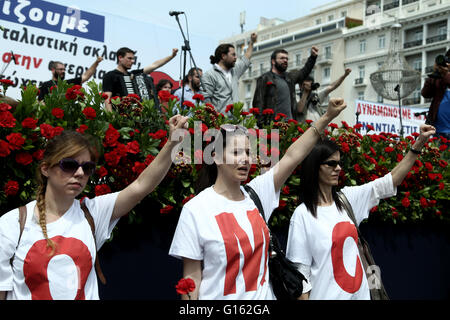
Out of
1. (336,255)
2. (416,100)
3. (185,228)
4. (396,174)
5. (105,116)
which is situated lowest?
(336,255)

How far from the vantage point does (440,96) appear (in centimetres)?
593

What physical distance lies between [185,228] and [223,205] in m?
A: 0.25

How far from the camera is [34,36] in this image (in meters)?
7.15

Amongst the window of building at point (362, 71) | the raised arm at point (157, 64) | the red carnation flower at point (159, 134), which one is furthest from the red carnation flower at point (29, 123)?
the window of building at point (362, 71)

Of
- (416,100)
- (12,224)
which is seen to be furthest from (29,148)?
(416,100)

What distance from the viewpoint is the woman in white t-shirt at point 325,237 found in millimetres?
2822

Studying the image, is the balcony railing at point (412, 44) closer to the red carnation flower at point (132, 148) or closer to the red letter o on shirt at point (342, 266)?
the red letter o on shirt at point (342, 266)

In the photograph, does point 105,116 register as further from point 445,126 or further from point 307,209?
point 445,126

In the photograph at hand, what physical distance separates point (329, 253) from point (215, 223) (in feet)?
2.89

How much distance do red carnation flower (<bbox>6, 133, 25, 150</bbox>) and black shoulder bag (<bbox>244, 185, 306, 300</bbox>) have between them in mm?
1344

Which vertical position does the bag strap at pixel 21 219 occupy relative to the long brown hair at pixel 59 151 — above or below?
below

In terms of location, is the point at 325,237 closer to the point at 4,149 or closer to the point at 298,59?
the point at 4,149

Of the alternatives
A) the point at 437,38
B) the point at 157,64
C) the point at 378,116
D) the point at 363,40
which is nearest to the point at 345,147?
the point at 157,64

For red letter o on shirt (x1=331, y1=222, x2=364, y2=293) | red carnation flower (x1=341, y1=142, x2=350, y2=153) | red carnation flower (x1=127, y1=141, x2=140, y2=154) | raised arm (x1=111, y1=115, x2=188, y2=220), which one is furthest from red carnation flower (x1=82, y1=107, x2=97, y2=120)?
red carnation flower (x1=341, y1=142, x2=350, y2=153)
